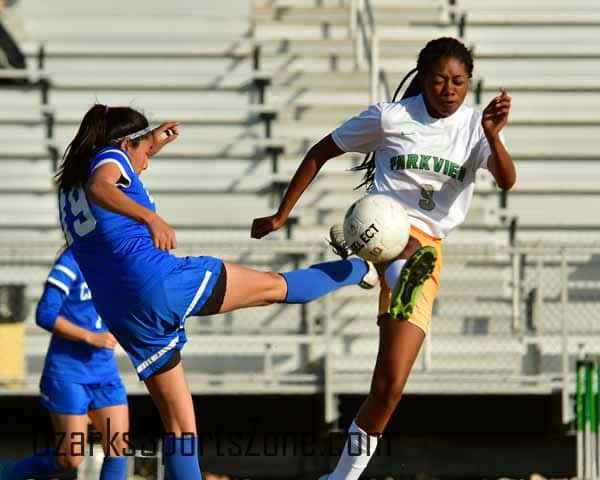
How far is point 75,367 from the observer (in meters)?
6.68

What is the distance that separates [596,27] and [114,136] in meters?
8.58

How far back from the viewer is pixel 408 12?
12977 mm

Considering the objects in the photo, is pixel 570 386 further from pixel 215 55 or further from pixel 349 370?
pixel 215 55

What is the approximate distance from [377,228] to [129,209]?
0.95 metres

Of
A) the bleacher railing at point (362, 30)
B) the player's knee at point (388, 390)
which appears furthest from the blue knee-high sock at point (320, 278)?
the bleacher railing at point (362, 30)

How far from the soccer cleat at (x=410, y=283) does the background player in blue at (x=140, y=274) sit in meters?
0.51

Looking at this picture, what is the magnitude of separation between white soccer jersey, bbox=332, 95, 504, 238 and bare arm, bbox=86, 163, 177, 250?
99cm

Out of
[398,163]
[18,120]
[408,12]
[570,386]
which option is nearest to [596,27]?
[408,12]

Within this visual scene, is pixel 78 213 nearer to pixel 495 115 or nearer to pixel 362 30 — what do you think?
pixel 495 115

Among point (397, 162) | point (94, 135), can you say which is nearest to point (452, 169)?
point (397, 162)

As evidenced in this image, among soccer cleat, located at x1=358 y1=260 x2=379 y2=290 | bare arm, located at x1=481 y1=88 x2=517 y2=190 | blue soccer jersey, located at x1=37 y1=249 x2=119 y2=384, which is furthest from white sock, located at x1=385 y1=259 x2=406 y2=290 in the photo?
blue soccer jersey, located at x1=37 y1=249 x2=119 y2=384

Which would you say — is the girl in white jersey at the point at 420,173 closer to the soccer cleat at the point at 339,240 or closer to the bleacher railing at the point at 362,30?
the soccer cleat at the point at 339,240

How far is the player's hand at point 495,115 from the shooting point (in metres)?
A: 4.96

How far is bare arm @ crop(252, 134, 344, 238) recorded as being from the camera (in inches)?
216
